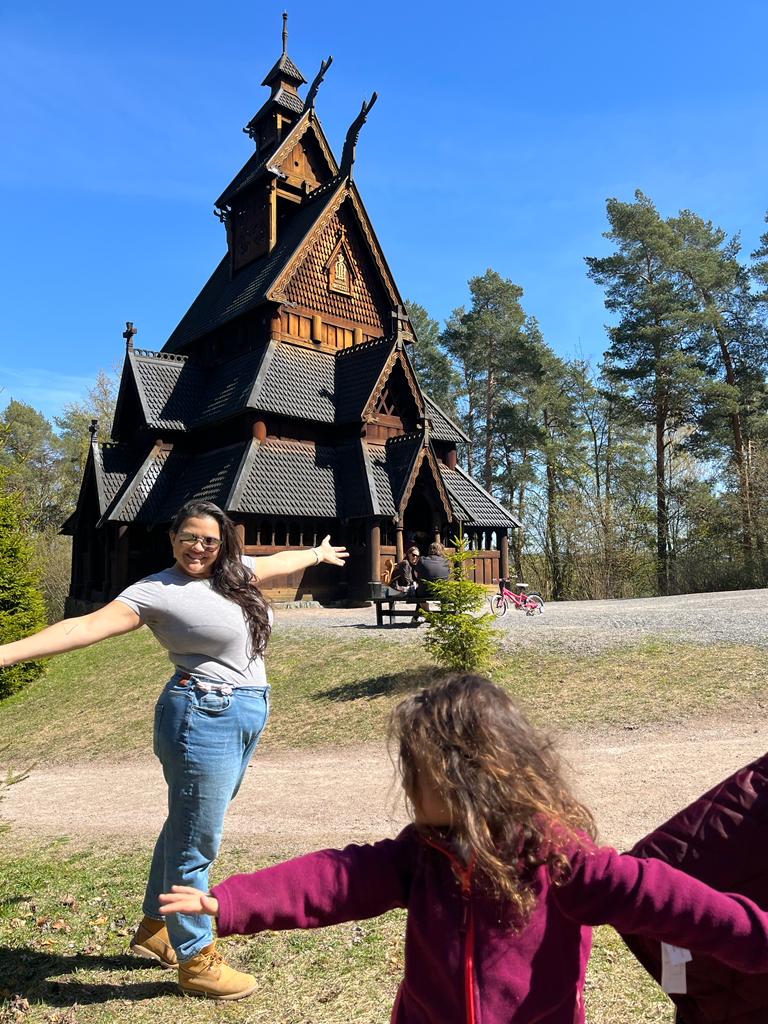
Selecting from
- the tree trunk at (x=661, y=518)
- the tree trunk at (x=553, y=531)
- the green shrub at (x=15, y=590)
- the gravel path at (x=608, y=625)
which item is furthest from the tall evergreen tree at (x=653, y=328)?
the green shrub at (x=15, y=590)

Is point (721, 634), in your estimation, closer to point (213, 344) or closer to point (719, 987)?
point (719, 987)

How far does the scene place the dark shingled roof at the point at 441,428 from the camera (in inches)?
→ 978

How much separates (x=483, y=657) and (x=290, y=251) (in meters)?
16.5

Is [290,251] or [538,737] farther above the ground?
[290,251]

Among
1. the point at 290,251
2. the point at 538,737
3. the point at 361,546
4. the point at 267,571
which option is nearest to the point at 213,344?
the point at 290,251

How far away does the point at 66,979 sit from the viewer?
3.65m

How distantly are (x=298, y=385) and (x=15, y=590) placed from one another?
967 cm

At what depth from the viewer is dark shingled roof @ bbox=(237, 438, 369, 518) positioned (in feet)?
64.4

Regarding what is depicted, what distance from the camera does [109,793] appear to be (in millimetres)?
8484

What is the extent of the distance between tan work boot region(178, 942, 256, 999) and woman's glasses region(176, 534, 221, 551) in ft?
5.86

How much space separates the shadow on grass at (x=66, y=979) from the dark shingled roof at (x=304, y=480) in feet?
50.3

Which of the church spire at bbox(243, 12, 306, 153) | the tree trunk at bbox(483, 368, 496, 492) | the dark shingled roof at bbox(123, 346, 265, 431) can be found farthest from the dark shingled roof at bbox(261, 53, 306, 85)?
the tree trunk at bbox(483, 368, 496, 492)

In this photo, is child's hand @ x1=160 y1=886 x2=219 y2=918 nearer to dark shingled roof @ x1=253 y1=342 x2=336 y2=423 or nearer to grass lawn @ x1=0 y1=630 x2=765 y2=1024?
grass lawn @ x1=0 y1=630 x2=765 y2=1024

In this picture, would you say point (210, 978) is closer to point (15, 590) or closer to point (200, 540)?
point (200, 540)
